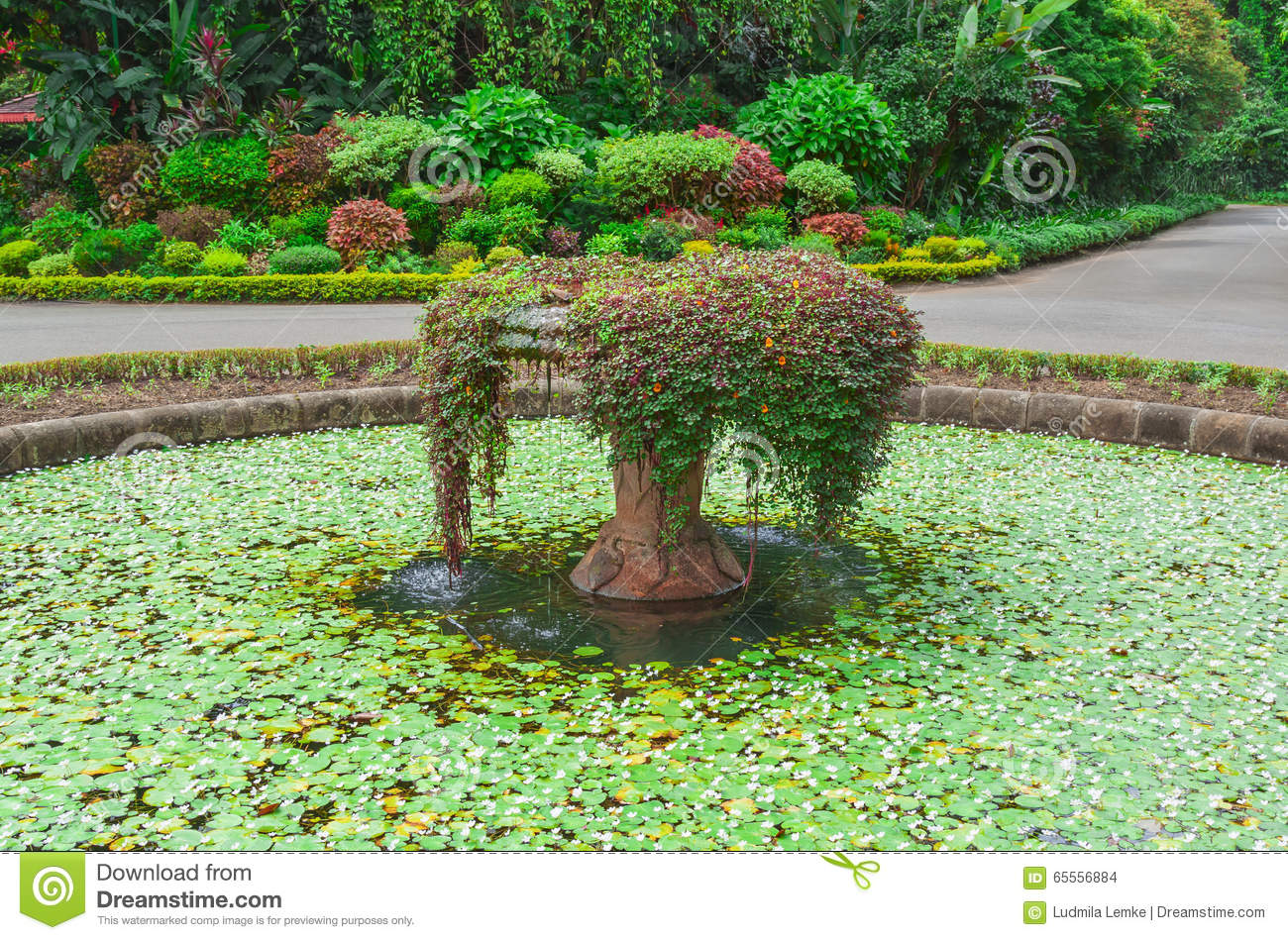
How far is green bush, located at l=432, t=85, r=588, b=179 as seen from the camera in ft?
57.7

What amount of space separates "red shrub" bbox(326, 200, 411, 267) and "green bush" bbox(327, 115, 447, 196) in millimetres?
1038

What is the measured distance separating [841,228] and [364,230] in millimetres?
6687

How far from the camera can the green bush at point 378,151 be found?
55.4ft

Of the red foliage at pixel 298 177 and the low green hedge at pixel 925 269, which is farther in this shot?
the red foliage at pixel 298 177

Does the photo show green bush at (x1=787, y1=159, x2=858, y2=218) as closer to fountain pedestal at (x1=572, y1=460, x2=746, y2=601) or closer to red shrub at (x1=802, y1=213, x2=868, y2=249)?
red shrub at (x1=802, y1=213, x2=868, y2=249)

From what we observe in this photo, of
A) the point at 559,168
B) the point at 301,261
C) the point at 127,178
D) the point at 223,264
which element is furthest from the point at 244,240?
the point at 559,168

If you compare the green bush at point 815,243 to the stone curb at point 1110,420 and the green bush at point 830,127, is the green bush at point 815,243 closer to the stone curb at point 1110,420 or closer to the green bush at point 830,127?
the green bush at point 830,127

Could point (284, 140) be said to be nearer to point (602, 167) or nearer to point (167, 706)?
point (602, 167)

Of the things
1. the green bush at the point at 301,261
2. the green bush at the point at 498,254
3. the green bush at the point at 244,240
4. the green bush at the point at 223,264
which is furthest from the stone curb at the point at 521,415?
the green bush at the point at 244,240

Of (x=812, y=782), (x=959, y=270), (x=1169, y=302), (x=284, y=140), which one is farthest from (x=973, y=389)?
(x=284, y=140)

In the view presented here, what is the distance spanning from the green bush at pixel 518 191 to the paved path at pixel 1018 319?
3.00 m

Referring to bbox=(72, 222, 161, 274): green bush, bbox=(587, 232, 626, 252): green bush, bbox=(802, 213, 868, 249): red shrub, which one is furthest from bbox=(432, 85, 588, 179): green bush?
bbox=(72, 222, 161, 274): green bush

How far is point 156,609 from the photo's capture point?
494cm

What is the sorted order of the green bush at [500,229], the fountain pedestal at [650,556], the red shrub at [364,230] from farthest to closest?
the green bush at [500,229], the red shrub at [364,230], the fountain pedestal at [650,556]
